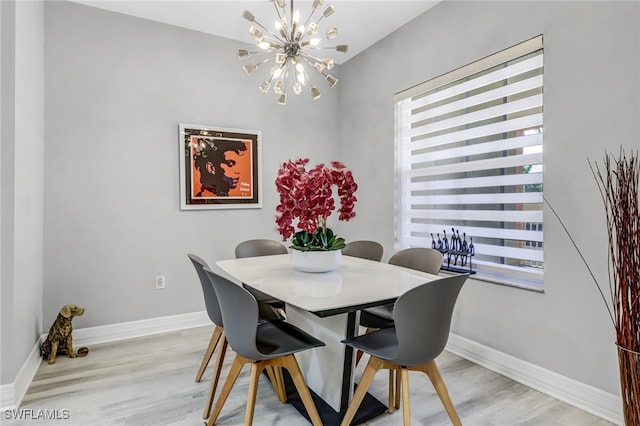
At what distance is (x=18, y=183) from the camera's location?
2.16 meters

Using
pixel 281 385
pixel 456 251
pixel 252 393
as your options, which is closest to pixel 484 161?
pixel 456 251

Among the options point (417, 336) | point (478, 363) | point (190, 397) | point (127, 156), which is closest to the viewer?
point (417, 336)

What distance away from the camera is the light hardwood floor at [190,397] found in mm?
1924

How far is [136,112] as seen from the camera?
127 inches

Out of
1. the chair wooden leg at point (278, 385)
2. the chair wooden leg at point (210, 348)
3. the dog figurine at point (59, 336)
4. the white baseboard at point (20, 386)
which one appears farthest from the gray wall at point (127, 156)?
the chair wooden leg at point (278, 385)

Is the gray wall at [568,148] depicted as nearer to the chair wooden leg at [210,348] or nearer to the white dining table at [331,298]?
the white dining table at [331,298]

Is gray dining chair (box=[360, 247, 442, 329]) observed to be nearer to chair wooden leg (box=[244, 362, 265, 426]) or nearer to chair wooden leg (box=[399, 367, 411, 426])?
chair wooden leg (box=[399, 367, 411, 426])

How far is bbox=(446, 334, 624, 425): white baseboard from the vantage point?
1.94 m

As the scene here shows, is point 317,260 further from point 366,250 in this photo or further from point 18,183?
point 18,183

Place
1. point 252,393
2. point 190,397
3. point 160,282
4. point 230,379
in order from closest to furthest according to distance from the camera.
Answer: point 252,393
point 230,379
point 190,397
point 160,282

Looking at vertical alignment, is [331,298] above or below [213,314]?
above

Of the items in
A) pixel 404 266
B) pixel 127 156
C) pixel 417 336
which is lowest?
pixel 417 336

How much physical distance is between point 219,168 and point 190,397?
2111 millimetres

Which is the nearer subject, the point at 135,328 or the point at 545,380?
the point at 545,380
